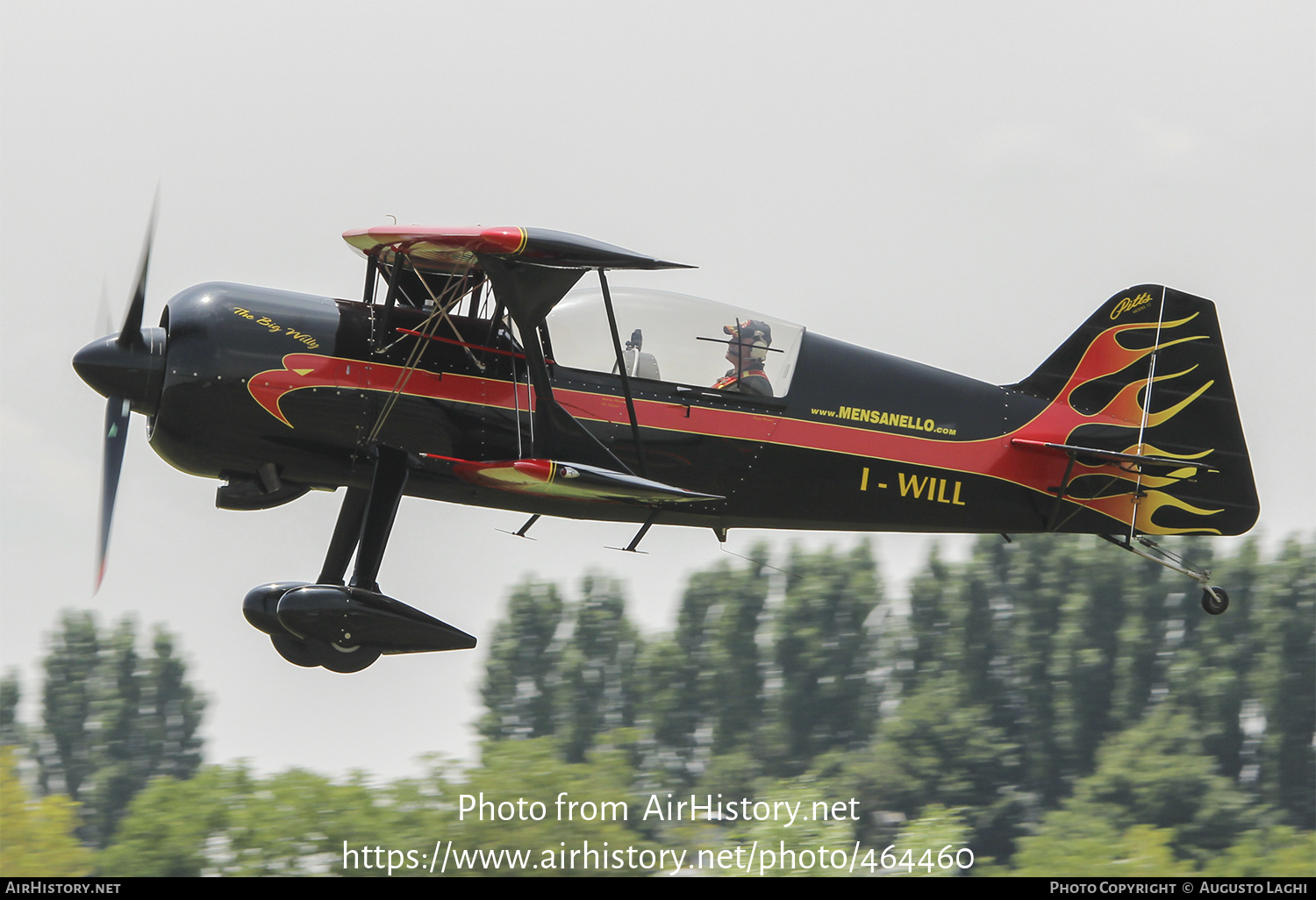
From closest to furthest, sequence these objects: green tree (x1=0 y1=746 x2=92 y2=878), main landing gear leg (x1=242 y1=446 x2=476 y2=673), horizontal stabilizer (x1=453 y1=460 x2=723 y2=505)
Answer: horizontal stabilizer (x1=453 y1=460 x2=723 y2=505)
main landing gear leg (x1=242 y1=446 x2=476 y2=673)
green tree (x1=0 y1=746 x2=92 y2=878)

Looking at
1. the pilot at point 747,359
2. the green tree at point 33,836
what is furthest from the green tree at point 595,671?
the pilot at point 747,359

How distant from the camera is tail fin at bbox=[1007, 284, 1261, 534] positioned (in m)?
12.4

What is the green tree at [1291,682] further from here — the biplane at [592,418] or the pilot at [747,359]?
the pilot at [747,359]

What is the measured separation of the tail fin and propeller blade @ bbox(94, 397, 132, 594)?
7.31 m

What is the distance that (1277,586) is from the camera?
5881 centimetres

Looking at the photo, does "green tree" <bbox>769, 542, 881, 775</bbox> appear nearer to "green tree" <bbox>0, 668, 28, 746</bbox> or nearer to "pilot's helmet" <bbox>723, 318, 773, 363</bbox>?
"green tree" <bbox>0, 668, 28, 746</bbox>

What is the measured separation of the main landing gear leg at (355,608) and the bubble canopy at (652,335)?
1.57 metres

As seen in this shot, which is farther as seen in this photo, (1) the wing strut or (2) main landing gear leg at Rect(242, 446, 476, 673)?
(1) the wing strut

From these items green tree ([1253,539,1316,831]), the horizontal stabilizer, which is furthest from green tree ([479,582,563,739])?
the horizontal stabilizer

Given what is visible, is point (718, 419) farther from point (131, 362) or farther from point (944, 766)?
point (944, 766)

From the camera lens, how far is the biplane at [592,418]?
1046 centimetres

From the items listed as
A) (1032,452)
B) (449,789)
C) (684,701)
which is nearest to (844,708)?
(684,701)
